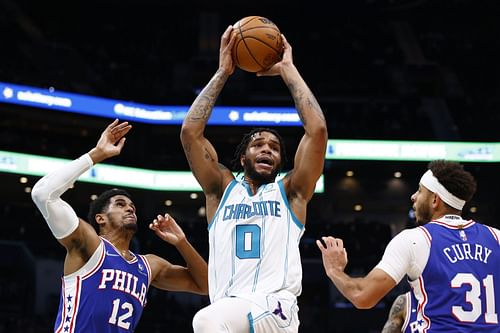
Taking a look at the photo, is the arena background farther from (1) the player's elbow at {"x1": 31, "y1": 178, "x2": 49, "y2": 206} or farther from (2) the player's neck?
(1) the player's elbow at {"x1": 31, "y1": 178, "x2": 49, "y2": 206}

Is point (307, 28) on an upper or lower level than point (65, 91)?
upper

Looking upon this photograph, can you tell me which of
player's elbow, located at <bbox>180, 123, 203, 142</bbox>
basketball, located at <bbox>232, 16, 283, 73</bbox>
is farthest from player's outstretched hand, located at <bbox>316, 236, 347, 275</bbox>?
basketball, located at <bbox>232, 16, 283, 73</bbox>

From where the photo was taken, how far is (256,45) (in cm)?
543

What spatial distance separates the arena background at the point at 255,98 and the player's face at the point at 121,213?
460 inches

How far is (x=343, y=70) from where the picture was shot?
25797mm

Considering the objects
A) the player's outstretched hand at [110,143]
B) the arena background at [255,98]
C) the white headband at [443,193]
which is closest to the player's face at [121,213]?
the player's outstretched hand at [110,143]

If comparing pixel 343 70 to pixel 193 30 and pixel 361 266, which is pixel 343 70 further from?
pixel 361 266

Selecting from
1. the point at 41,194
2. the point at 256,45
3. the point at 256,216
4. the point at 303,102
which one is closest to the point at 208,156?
the point at 256,216

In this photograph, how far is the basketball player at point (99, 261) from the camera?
5410 mm

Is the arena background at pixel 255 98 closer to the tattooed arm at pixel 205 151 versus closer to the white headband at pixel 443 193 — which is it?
the tattooed arm at pixel 205 151

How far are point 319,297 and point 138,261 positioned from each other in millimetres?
15141

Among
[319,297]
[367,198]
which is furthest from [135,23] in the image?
[319,297]

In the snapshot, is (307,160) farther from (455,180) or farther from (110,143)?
(110,143)

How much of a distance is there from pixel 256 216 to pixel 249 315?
26.3 inches
